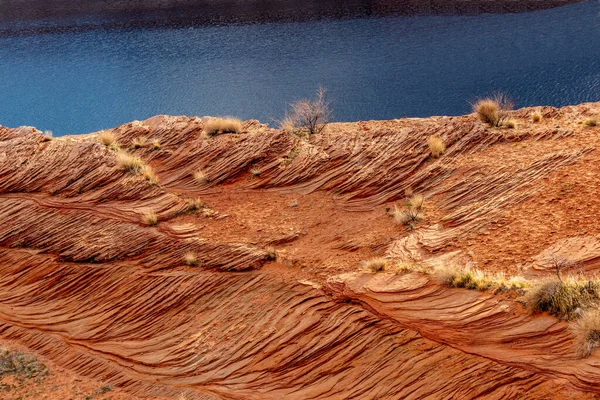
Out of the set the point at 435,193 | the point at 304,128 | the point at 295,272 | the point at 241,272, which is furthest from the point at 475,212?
the point at 304,128

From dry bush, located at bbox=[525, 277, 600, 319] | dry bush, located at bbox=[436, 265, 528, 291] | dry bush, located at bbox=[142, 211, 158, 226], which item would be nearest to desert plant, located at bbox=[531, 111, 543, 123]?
dry bush, located at bbox=[436, 265, 528, 291]

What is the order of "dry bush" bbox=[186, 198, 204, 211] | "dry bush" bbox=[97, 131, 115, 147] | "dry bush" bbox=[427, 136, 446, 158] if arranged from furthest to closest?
Answer: 1. "dry bush" bbox=[97, 131, 115, 147]
2. "dry bush" bbox=[427, 136, 446, 158]
3. "dry bush" bbox=[186, 198, 204, 211]

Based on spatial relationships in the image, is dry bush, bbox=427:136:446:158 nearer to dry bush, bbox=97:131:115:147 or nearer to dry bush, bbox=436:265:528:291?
dry bush, bbox=436:265:528:291

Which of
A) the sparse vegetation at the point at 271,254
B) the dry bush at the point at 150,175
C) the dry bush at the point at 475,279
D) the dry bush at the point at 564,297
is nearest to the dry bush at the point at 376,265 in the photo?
the dry bush at the point at 475,279

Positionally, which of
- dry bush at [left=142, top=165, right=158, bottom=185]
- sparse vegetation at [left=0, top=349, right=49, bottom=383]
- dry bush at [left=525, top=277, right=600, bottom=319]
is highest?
dry bush at [left=142, top=165, right=158, bottom=185]

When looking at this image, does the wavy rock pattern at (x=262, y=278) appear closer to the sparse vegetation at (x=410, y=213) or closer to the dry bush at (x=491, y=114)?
the sparse vegetation at (x=410, y=213)

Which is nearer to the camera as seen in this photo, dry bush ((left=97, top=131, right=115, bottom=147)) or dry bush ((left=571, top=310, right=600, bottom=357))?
dry bush ((left=571, top=310, right=600, bottom=357))
